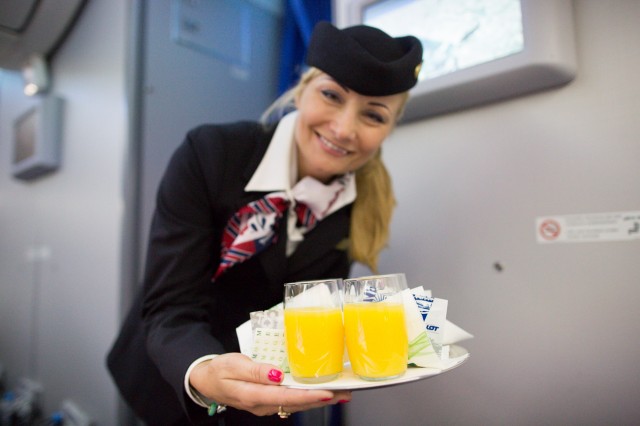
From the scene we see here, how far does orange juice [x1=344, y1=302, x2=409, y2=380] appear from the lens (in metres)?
0.61

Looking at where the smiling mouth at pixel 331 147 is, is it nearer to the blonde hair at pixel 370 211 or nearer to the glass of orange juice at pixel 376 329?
the blonde hair at pixel 370 211

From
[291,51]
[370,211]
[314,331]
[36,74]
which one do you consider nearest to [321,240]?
[370,211]

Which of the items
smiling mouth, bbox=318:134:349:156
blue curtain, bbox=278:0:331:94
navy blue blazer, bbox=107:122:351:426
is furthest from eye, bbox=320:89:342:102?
blue curtain, bbox=278:0:331:94

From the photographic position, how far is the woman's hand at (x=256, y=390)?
0.58m

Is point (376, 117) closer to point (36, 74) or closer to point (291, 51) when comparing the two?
point (291, 51)

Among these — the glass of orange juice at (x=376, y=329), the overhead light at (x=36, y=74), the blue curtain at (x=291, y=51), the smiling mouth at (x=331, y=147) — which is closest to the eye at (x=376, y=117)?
the smiling mouth at (x=331, y=147)

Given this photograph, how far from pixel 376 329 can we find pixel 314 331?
0.33ft

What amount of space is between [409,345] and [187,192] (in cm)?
63

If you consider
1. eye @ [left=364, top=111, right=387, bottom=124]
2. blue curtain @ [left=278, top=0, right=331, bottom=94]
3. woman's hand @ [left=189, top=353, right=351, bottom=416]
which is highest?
blue curtain @ [left=278, top=0, right=331, bottom=94]

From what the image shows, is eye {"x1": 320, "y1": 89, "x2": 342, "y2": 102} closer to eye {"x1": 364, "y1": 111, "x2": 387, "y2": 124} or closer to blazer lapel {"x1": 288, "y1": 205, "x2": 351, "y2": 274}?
eye {"x1": 364, "y1": 111, "x2": 387, "y2": 124}

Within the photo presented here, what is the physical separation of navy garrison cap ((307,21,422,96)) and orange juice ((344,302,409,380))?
0.51m

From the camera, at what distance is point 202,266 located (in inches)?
36.9

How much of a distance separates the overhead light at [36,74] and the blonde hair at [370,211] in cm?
182

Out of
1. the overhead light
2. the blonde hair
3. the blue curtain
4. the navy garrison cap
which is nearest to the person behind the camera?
the navy garrison cap
